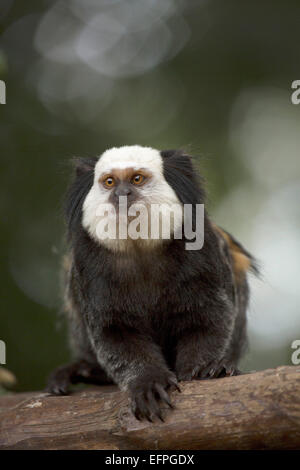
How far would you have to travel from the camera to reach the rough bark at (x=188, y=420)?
3287 millimetres

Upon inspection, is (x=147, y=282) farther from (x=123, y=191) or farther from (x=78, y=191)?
(x=78, y=191)

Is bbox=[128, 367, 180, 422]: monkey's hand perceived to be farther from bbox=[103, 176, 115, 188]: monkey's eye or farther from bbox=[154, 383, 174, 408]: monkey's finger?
bbox=[103, 176, 115, 188]: monkey's eye

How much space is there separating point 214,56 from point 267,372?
6.28 metres

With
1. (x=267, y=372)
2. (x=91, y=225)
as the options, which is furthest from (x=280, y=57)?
(x=267, y=372)

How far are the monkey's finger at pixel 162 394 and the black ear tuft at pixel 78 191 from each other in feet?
4.83

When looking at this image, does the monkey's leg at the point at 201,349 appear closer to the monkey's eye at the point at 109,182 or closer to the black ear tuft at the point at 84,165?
the monkey's eye at the point at 109,182

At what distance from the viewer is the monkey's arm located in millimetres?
3672

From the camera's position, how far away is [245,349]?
5641 millimetres

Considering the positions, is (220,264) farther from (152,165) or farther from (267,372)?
(267,372)

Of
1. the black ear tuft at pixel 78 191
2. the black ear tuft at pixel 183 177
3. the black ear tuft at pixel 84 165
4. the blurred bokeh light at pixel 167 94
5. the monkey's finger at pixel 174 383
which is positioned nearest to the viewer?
the monkey's finger at pixel 174 383

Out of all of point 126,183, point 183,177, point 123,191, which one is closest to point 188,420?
point 123,191

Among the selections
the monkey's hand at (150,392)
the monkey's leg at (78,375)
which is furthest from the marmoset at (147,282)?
the monkey's leg at (78,375)

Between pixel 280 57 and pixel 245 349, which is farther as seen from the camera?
pixel 280 57

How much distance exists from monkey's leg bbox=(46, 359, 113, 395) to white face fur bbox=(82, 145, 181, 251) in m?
1.41
